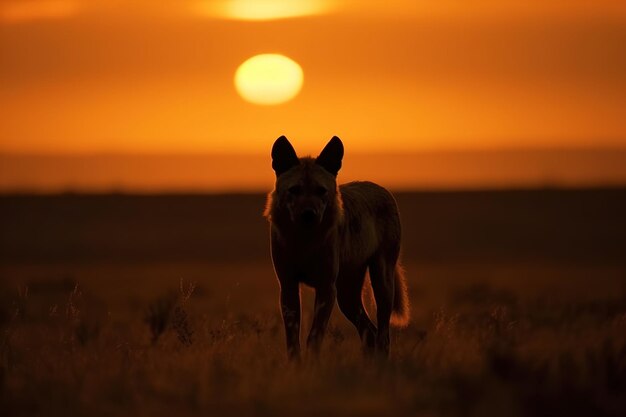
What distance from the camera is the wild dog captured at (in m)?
9.20

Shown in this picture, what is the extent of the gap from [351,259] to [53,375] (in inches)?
112

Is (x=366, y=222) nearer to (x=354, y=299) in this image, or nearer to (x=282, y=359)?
(x=354, y=299)

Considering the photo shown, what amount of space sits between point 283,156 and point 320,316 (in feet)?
4.10

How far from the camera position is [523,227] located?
64.0m

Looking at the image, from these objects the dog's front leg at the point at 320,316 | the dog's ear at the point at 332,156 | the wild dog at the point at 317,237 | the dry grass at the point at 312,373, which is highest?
the dog's ear at the point at 332,156

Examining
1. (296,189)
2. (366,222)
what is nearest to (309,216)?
(296,189)

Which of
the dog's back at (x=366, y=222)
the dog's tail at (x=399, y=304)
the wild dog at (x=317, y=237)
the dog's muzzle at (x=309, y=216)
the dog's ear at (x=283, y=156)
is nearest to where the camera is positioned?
the dog's muzzle at (x=309, y=216)

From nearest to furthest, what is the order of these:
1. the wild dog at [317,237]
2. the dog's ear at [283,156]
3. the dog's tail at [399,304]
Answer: the wild dog at [317,237], the dog's ear at [283,156], the dog's tail at [399,304]

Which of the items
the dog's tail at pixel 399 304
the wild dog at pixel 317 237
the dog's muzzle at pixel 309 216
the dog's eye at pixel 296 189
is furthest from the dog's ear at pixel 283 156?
the dog's tail at pixel 399 304

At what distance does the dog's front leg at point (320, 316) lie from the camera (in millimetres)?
9114

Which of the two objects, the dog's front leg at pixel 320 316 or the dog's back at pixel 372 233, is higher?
the dog's back at pixel 372 233

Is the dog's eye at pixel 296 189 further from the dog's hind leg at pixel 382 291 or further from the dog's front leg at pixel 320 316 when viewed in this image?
the dog's hind leg at pixel 382 291

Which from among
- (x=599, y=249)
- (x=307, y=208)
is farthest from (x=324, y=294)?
(x=599, y=249)

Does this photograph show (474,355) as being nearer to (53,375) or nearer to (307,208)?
(307,208)
